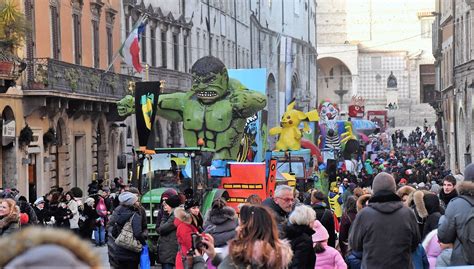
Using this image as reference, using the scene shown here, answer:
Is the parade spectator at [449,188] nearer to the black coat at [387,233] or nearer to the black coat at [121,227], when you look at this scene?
the black coat at [121,227]

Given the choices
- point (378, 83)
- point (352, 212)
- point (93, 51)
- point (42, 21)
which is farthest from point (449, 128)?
point (378, 83)

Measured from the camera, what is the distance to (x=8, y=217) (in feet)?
42.6

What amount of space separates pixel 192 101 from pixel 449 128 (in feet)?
114

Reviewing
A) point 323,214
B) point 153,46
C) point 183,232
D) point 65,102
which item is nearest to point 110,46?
point 153,46

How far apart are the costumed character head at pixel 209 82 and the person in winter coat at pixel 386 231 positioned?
52.5 feet

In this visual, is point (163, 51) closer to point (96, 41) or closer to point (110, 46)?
point (110, 46)

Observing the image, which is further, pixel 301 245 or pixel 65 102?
pixel 65 102

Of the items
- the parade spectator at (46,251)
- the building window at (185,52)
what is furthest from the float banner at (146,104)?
the building window at (185,52)

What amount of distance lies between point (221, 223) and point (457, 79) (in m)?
40.4

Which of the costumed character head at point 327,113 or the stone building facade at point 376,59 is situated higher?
the stone building facade at point 376,59

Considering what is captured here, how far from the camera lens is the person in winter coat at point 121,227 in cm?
1442

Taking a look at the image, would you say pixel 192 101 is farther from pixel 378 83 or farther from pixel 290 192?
pixel 378 83

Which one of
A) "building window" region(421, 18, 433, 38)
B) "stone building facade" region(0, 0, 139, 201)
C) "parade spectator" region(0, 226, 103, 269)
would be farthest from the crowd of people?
"building window" region(421, 18, 433, 38)

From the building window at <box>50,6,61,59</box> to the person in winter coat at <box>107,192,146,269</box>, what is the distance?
64.7ft
